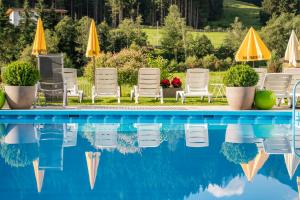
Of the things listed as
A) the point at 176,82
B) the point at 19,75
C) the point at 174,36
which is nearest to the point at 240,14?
the point at 174,36

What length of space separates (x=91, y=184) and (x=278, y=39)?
29.3 m

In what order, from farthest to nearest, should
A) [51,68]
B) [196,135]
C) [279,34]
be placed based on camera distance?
[279,34] < [51,68] < [196,135]

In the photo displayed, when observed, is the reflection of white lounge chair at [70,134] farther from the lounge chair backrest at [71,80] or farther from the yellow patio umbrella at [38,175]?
the lounge chair backrest at [71,80]

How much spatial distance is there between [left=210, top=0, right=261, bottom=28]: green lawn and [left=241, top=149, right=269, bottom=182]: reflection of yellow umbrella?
48.1 m

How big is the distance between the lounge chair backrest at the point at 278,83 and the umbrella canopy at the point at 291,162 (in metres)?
4.10

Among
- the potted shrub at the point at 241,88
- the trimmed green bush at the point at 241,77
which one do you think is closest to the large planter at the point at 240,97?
the potted shrub at the point at 241,88

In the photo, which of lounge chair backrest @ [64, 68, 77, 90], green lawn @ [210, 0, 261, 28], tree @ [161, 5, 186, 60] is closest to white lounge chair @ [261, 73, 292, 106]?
lounge chair backrest @ [64, 68, 77, 90]

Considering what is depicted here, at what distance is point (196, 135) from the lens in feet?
30.9

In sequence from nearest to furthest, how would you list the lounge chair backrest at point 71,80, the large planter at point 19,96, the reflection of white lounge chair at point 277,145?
Result: 1. the reflection of white lounge chair at point 277,145
2. the large planter at point 19,96
3. the lounge chair backrest at point 71,80

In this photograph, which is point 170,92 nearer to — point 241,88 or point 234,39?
point 241,88

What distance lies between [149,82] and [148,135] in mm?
2844

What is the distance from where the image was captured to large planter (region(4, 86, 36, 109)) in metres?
10.8

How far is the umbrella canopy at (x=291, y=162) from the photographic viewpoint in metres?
6.61

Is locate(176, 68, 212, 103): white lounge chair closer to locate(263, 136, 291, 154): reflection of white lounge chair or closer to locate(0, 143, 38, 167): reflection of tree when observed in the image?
locate(263, 136, 291, 154): reflection of white lounge chair
